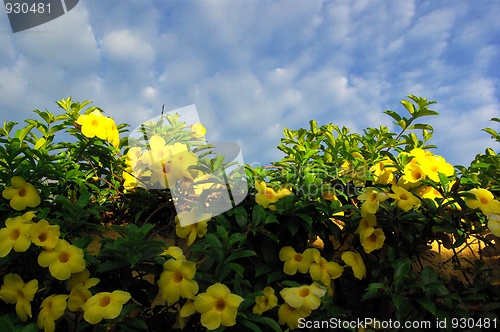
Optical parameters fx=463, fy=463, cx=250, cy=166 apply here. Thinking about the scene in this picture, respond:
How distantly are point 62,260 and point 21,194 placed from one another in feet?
1.57

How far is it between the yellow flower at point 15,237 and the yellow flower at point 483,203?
168 centimetres


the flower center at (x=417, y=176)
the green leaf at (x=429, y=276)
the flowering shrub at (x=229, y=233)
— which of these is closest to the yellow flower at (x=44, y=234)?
the flowering shrub at (x=229, y=233)

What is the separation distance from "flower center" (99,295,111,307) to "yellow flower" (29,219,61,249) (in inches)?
10.7

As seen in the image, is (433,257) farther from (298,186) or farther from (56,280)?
(56,280)

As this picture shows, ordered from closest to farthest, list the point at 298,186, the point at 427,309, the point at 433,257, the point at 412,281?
Answer: 1. the point at 427,309
2. the point at 412,281
3. the point at 298,186
4. the point at 433,257

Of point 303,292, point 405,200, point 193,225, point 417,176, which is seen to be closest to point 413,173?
point 417,176

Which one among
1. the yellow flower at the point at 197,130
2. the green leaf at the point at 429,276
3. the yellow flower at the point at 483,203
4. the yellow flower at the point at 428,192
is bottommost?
the green leaf at the point at 429,276

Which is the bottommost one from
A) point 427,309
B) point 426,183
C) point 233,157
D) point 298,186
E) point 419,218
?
point 427,309

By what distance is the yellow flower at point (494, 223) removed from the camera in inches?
66.9

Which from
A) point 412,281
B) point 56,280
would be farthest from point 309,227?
point 56,280

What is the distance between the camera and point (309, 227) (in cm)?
185

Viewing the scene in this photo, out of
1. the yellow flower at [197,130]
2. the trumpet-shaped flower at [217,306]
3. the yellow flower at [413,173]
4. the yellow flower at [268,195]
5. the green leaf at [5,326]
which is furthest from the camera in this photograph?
the yellow flower at [197,130]

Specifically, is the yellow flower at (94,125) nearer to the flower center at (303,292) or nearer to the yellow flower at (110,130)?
the yellow flower at (110,130)

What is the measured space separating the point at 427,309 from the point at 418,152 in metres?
0.79
